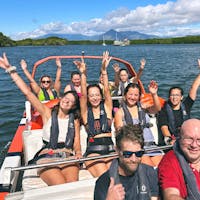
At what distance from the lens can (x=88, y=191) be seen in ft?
9.41

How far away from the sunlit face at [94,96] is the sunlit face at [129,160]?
5.99 feet

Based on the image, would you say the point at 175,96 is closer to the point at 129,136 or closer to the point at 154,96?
the point at 154,96

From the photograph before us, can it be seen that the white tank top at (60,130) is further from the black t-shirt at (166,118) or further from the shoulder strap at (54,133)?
the black t-shirt at (166,118)

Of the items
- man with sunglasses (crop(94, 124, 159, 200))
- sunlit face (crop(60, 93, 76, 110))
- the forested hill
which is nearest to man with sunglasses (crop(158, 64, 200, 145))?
sunlit face (crop(60, 93, 76, 110))

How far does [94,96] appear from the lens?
13.2 ft

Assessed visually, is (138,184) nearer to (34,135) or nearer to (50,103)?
(34,135)

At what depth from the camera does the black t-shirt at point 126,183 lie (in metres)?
2.17

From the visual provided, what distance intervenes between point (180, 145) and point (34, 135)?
2605 millimetres

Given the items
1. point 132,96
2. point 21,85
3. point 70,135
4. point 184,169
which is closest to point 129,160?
point 184,169

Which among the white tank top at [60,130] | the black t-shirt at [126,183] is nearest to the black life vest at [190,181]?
the black t-shirt at [126,183]

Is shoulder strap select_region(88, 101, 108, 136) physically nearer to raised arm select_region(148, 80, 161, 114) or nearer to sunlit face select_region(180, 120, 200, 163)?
raised arm select_region(148, 80, 161, 114)

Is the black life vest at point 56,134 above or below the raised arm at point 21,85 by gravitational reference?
below

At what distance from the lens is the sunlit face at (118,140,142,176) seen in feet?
7.14

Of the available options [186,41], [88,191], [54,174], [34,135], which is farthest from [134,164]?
[186,41]
